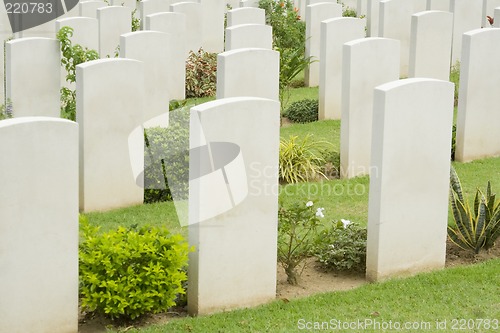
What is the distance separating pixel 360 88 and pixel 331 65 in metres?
2.36

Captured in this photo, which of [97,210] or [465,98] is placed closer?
[97,210]

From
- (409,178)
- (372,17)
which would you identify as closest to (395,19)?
(372,17)

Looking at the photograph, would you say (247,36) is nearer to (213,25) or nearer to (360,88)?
(360,88)

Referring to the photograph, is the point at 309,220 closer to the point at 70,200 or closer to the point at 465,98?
Result: the point at 70,200

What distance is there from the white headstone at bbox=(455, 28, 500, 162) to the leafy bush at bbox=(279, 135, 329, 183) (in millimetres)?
1628

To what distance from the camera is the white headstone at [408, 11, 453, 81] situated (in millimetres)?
13648

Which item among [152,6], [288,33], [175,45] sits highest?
[152,6]

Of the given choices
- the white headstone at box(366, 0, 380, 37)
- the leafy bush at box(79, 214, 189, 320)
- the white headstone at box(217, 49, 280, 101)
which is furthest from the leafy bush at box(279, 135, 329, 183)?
the white headstone at box(366, 0, 380, 37)

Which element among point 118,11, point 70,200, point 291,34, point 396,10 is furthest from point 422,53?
point 70,200

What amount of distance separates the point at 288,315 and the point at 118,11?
9.09m

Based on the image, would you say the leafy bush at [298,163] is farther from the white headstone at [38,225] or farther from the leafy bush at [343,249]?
the white headstone at [38,225]

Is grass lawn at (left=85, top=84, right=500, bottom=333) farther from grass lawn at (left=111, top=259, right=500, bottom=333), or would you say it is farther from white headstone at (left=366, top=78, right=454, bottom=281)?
white headstone at (left=366, top=78, right=454, bottom=281)

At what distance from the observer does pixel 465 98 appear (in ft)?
36.1

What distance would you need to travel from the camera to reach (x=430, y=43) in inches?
546
